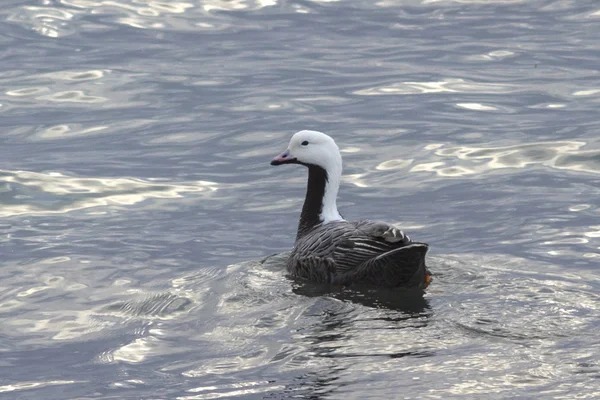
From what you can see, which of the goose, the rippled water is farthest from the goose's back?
the rippled water

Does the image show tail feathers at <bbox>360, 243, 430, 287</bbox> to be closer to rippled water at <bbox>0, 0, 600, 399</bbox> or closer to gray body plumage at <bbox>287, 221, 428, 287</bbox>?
gray body plumage at <bbox>287, 221, 428, 287</bbox>

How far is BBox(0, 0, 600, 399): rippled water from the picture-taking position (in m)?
10.3

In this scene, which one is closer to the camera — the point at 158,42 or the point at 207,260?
the point at 207,260

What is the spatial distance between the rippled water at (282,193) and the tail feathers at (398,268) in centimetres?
14

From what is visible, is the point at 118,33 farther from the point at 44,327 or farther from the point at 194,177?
the point at 44,327

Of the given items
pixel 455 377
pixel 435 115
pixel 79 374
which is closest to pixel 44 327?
pixel 79 374

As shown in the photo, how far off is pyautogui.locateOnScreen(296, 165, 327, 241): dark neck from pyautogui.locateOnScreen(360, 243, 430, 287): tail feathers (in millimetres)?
1778

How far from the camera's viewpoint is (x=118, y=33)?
1016 inches

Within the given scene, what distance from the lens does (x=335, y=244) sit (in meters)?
12.7

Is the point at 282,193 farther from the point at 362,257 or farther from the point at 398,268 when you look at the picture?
the point at 398,268

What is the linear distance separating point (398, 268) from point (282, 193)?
490cm

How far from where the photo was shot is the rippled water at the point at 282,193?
10297mm

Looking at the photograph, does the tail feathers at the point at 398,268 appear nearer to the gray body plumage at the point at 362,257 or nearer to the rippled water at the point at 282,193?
the gray body plumage at the point at 362,257

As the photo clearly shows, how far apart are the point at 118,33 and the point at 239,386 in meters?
17.0
